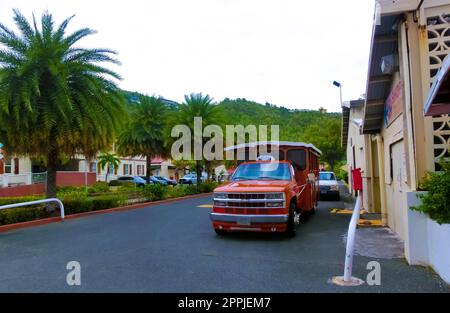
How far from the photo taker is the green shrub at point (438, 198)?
216 inches

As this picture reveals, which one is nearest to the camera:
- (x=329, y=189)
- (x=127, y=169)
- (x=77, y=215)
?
(x=77, y=215)

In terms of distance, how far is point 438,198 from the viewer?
219 inches

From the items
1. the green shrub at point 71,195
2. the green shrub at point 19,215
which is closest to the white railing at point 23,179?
the green shrub at point 71,195

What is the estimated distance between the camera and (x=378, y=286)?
17.3 feet

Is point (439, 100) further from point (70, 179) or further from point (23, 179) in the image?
point (70, 179)

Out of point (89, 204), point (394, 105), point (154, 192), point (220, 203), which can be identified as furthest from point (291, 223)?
point (154, 192)

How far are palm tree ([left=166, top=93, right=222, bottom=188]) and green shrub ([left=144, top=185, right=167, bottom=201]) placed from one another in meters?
4.91

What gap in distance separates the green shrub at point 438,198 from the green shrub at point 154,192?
15423mm

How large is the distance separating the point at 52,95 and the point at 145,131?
13273mm

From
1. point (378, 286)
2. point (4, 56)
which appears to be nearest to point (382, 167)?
point (378, 286)

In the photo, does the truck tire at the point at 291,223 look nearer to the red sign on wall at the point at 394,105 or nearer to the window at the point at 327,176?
the red sign on wall at the point at 394,105

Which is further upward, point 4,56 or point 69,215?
point 4,56
